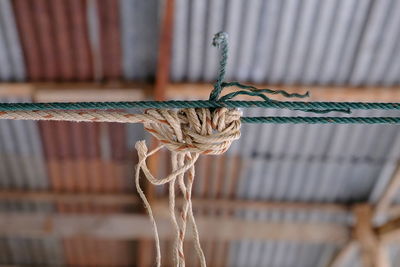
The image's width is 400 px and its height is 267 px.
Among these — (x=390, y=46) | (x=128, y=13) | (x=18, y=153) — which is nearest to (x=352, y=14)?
(x=390, y=46)

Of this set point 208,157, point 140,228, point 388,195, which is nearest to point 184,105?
point 208,157

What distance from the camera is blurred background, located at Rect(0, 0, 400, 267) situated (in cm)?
421

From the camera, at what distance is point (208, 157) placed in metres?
5.53

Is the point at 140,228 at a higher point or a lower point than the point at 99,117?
lower

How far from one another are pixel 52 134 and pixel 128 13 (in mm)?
1856

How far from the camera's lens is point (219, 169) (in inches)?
225

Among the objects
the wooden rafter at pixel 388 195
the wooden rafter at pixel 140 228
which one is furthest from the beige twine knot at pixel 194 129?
the wooden rafter at pixel 388 195

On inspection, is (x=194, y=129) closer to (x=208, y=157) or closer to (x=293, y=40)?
(x=293, y=40)

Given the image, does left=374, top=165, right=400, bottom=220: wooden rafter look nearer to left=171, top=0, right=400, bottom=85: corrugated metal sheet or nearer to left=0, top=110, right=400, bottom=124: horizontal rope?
left=171, top=0, right=400, bottom=85: corrugated metal sheet

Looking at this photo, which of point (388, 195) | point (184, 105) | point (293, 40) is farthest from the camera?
point (388, 195)

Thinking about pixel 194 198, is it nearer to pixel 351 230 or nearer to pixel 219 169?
pixel 219 169

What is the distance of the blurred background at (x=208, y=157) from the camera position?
13.8ft

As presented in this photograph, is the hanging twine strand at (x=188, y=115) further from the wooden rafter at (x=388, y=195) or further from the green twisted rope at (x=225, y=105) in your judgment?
the wooden rafter at (x=388, y=195)

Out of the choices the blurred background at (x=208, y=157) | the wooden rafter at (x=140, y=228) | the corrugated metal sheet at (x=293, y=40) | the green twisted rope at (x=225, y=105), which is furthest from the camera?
the wooden rafter at (x=140, y=228)
